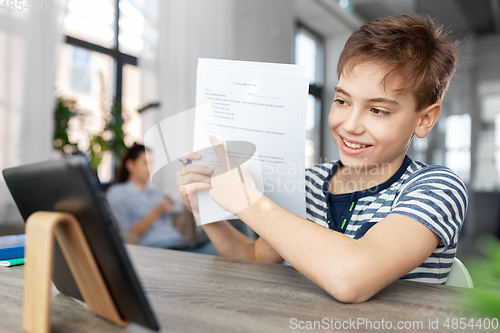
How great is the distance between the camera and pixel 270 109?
2.58 ft

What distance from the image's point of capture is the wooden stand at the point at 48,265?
43cm

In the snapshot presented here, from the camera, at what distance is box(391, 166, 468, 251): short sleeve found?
2.30 ft

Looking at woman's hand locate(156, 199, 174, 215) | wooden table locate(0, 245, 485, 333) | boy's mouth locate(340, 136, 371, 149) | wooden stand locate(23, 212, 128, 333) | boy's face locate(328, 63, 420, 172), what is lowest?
woman's hand locate(156, 199, 174, 215)

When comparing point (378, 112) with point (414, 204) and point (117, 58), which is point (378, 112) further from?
point (117, 58)

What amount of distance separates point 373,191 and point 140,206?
2.21m

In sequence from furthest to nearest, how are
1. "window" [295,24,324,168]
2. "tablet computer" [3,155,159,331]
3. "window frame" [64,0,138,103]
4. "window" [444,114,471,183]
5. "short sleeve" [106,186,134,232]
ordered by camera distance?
"window" [295,24,324,168] → "window" [444,114,471,183] → "window frame" [64,0,138,103] → "short sleeve" [106,186,134,232] → "tablet computer" [3,155,159,331]

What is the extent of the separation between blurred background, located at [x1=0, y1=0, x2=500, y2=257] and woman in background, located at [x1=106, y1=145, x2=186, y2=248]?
16cm

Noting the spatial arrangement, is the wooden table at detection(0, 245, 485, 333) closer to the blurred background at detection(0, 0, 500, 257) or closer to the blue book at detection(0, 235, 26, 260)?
the blue book at detection(0, 235, 26, 260)

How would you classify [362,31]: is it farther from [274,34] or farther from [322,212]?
[274,34]

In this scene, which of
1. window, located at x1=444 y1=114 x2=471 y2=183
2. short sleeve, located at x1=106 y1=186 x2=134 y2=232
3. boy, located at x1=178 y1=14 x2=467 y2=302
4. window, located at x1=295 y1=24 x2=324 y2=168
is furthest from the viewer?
window, located at x1=295 y1=24 x2=324 y2=168

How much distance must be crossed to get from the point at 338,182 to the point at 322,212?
98mm

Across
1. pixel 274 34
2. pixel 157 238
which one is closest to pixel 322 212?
pixel 157 238

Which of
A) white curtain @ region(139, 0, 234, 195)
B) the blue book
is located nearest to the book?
the blue book

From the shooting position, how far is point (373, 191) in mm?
960
